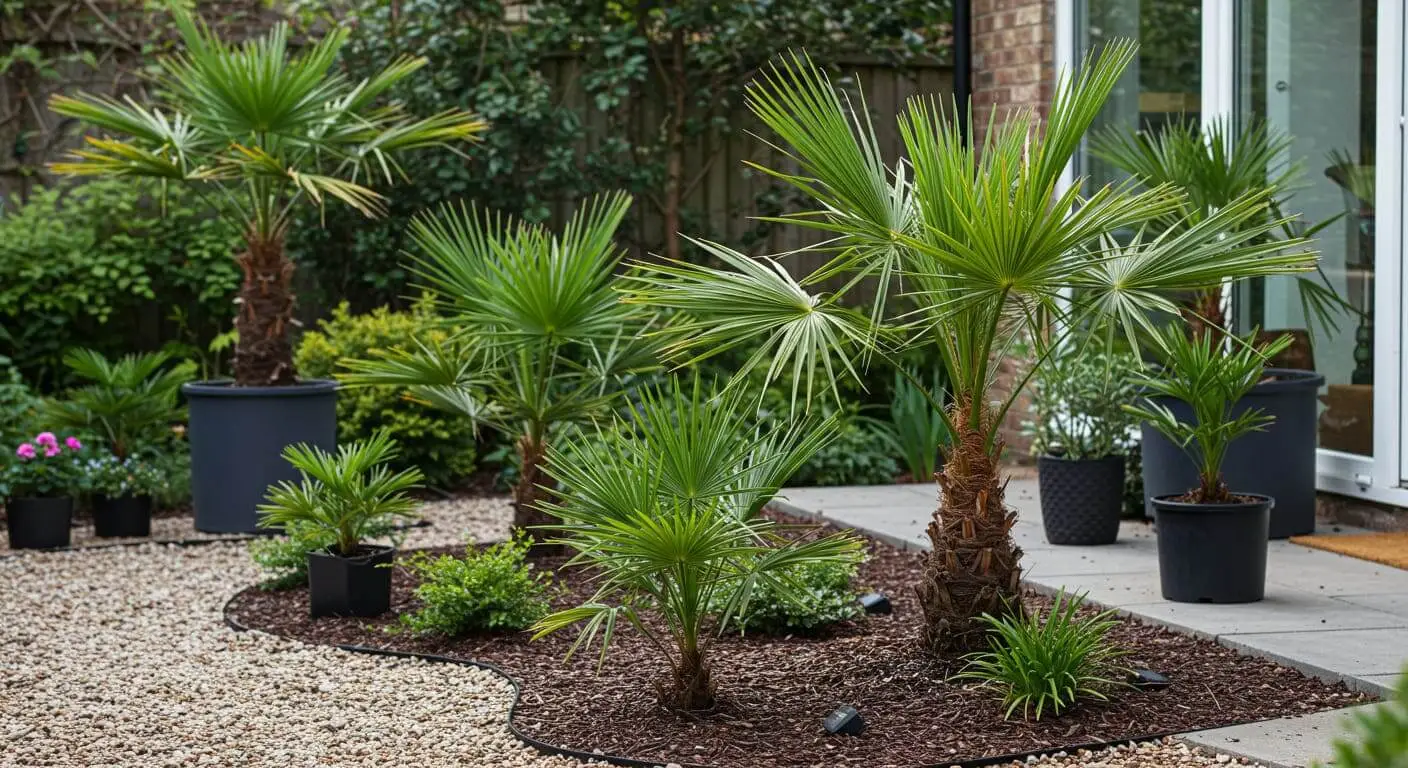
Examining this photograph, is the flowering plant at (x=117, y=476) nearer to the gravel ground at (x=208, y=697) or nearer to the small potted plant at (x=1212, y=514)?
the gravel ground at (x=208, y=697)

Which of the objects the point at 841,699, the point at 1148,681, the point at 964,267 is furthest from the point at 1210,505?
the point at 964,267

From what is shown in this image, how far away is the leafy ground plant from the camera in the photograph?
3834 millimetres

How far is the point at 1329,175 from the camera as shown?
634 centimetres

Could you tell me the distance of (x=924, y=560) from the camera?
172 inches

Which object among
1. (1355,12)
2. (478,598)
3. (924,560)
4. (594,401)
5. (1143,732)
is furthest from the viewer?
(1355,12)

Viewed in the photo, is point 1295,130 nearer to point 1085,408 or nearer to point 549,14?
point 1085,408

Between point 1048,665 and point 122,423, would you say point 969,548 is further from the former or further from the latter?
point 122,423

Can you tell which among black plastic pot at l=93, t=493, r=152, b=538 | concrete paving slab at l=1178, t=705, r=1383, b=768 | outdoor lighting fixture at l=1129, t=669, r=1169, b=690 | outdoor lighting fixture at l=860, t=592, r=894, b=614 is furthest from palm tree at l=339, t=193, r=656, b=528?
concrete paving slab at l=1178, t=705, r=1383, b=768

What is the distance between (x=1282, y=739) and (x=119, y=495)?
513 cm

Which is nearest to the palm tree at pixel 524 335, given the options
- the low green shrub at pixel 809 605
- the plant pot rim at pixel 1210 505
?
the low green shrub at pixel 809 605

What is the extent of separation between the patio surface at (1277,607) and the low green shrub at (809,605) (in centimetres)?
75

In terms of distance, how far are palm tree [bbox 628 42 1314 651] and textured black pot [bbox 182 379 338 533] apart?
11.7ft

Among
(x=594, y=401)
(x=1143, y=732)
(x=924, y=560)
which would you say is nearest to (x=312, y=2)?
(x=594, y=401)

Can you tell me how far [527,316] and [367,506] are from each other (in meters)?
0.85
